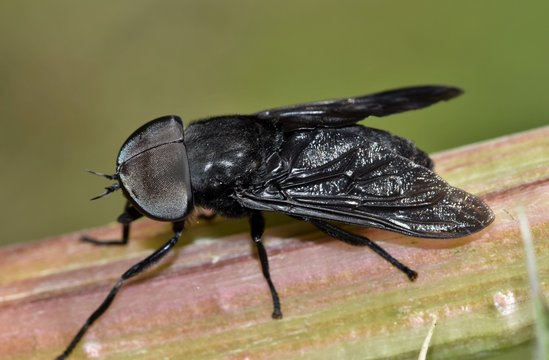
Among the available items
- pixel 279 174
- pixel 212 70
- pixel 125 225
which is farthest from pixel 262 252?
pixel 212 70

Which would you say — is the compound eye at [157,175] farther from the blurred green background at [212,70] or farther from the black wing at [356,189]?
the blurred green background at [212,70]

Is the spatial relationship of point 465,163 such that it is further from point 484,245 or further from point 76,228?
point 76,228

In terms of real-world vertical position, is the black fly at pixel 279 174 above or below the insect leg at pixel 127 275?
above

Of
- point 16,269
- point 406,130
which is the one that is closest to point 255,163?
point 16,269

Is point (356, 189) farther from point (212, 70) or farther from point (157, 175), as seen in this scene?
point (212, 70)

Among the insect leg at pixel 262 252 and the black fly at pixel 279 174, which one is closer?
the insect leg at pixel 262 252

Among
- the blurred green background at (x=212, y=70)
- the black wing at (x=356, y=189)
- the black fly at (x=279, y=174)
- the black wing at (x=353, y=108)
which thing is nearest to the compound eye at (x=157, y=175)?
the black fly at (x=279, y=174)

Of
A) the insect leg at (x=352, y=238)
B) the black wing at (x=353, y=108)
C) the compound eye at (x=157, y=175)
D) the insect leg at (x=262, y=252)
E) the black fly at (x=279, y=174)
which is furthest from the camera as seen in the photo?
the black wing at (x=353, y=108)
